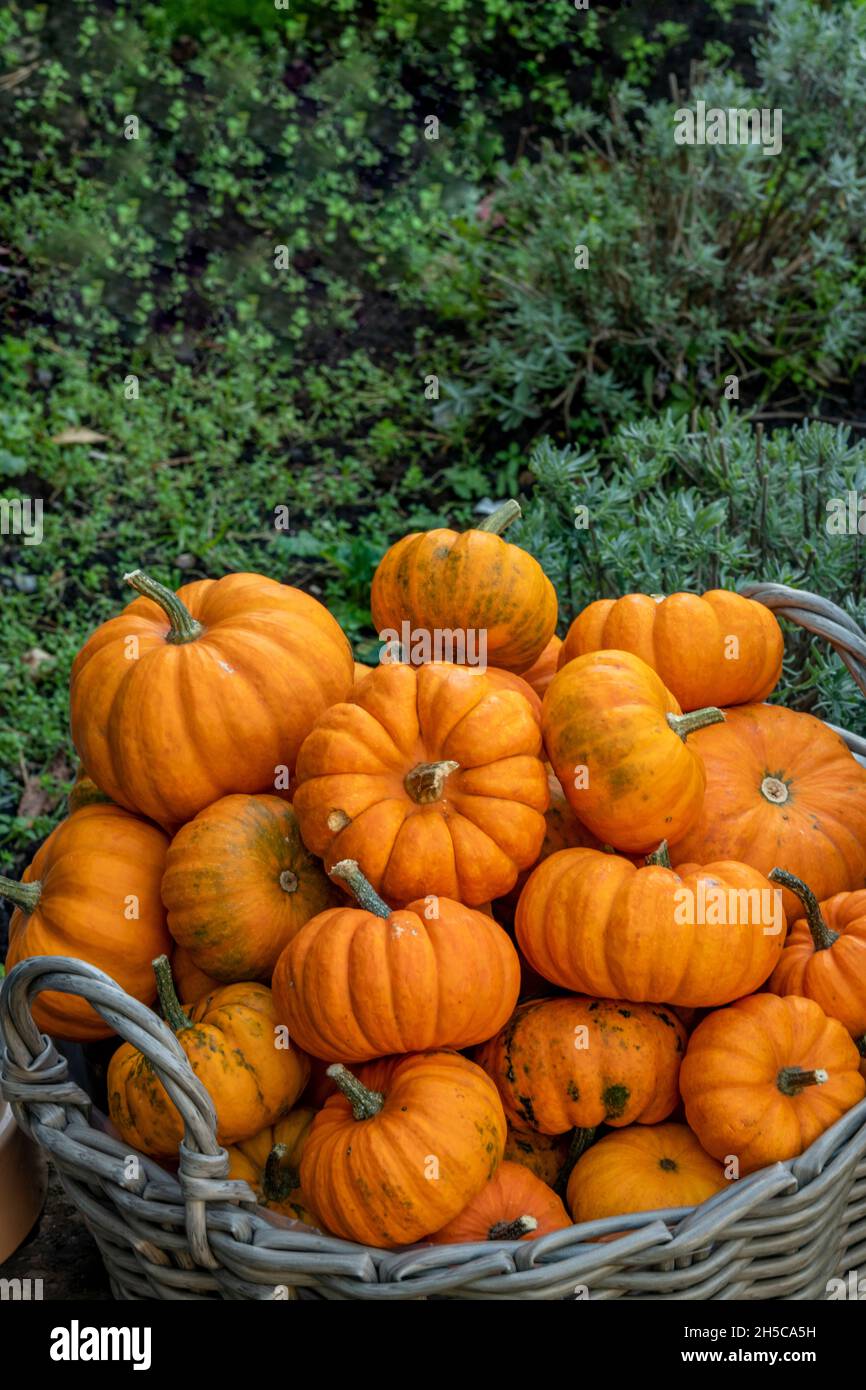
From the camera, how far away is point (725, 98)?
465cm

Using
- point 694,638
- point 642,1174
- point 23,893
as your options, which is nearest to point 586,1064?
point 642,1174

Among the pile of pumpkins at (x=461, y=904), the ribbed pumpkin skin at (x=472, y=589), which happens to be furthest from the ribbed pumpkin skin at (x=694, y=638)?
the ribbed pumpkin skin at (x=472, y=589)

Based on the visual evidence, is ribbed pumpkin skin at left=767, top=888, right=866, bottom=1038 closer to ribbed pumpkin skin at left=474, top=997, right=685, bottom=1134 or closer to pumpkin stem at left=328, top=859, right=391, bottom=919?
ribbed pumpkin skin at left=474, top=997, right=685, bottom=1134

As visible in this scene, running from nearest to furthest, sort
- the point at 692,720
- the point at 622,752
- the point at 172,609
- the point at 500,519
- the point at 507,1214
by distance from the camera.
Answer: the point at 507,1214, the point at 622,752, the point at 692,720, the point at 172,609, the point at 500,519

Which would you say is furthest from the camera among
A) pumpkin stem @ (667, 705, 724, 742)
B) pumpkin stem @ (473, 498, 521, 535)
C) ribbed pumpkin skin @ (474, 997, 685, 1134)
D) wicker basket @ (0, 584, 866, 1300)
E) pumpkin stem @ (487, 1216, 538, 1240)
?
pumpkin stem @ (473, 498, 521, 535)

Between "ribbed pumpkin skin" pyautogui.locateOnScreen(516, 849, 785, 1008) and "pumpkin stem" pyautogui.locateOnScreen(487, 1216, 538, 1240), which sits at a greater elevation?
"ribbed pumpkin skin" pyautogui.locateOnScreen(516, 849, 785, 1008)

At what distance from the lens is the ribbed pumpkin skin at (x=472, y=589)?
2271 mm

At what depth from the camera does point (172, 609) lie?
7.26 feet

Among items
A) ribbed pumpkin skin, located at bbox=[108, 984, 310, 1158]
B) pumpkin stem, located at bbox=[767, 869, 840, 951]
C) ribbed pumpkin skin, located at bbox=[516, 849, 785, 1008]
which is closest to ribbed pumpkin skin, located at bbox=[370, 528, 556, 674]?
ribbed pumpkin skin, located at bbox=[516, 849, 785, 1008]

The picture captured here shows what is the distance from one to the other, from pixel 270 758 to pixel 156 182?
432 cm

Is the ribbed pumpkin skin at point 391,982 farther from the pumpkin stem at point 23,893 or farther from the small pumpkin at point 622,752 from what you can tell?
the pumpkin stem at point 23,893

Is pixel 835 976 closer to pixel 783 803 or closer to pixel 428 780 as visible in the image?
pixel 783 803

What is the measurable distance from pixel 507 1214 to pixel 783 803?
0.81 metres

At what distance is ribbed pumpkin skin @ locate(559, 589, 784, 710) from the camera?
7.44 ft
